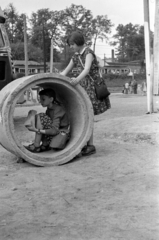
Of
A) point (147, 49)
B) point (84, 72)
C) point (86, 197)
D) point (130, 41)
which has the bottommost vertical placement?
point (86, 197)

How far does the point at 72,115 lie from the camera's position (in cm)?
575

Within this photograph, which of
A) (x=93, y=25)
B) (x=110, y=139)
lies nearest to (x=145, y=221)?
(x=110, y=139)

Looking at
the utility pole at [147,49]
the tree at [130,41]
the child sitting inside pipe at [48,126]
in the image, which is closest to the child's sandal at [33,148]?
the child sitting inside pipe at [48,126]

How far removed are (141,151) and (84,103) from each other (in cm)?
93

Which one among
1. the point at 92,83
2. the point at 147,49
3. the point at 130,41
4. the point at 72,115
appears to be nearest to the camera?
the point at 92,83

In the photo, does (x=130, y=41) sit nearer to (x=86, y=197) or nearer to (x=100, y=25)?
(x=100, y=25)

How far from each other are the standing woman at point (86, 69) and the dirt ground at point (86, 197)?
21.9 inches

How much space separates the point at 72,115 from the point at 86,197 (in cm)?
243

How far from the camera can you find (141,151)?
5.28 meters

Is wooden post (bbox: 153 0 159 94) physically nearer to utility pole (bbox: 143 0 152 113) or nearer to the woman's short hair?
utility pole (bbox: 143 0 152 113)

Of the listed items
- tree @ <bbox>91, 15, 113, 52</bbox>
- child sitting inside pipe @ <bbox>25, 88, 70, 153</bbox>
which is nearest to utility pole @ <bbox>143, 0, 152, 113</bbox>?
child sitting inside pipe @ <bbox>25, 88, 70, 153</bbox>

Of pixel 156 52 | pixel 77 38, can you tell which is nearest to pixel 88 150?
pixel 77 38

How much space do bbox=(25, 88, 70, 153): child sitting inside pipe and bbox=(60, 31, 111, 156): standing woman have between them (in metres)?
0.33

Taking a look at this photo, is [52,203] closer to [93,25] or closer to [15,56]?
[93,25]
